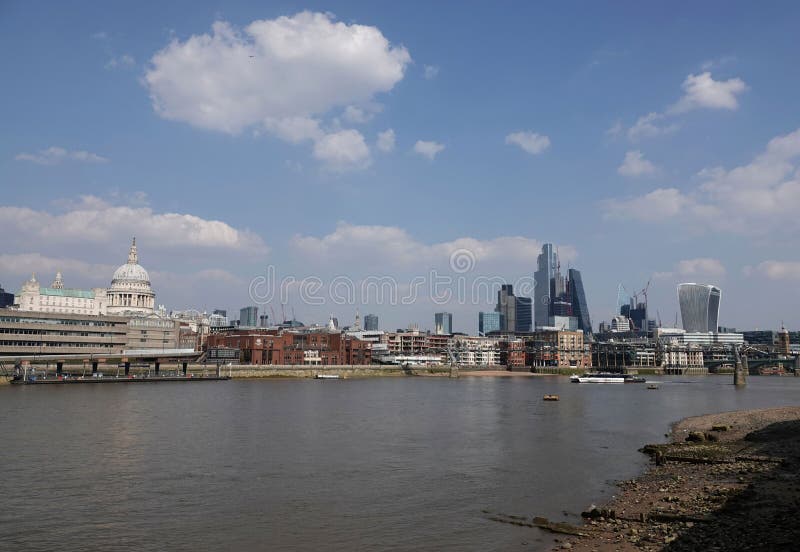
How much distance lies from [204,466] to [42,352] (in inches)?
5295

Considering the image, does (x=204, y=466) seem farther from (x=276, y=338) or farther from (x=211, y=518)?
(x=276, y=338)

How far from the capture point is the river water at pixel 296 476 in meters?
25.3

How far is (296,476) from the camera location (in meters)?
36.1

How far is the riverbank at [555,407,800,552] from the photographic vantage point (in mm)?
22406

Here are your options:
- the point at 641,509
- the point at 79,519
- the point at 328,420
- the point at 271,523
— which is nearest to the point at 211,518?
the point at 271,523

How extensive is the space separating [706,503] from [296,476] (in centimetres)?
2118

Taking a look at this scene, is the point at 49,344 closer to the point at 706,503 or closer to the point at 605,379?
the point at 605,379

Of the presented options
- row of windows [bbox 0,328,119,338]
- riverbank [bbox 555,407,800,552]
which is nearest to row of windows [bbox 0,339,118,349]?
row of windows [bbox 0,328,119,338]

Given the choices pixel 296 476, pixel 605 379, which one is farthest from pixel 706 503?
pixel 605 379

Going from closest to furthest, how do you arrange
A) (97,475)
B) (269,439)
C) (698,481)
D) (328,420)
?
(698,481)
(97,475)
(269,439)
(328,420)

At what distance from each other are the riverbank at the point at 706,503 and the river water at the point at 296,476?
1.92 m

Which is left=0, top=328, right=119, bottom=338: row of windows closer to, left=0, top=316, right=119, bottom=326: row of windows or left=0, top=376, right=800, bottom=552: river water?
left=0, top=316, right=119, bottom=326: row of windows

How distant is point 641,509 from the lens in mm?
27500

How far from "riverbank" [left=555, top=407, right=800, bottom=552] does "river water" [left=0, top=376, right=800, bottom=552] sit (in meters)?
1.92
